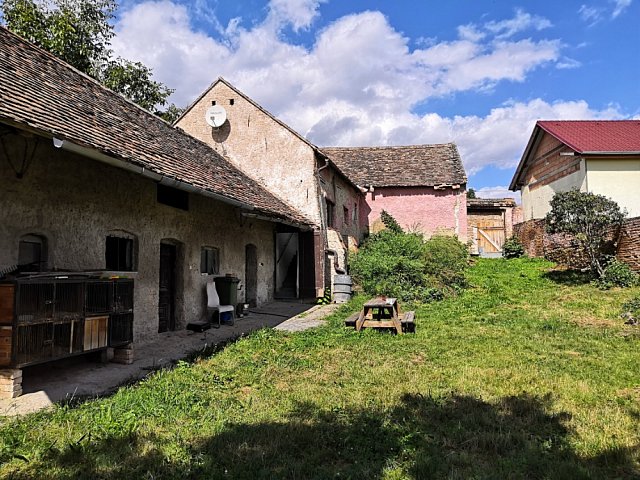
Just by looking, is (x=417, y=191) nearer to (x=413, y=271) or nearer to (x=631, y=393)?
(x=413, y=271)

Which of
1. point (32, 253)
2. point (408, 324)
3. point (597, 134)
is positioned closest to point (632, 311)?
point (408, 324)

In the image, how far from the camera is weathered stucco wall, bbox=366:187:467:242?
21016 millimetres

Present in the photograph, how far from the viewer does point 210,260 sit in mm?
11008

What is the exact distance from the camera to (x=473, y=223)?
79.2ft

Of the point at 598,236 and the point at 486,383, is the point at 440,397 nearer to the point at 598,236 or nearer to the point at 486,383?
the point at 486,383

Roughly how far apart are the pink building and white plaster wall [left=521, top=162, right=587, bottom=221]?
3.73 metres

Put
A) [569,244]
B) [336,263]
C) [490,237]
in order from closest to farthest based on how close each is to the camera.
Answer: [336,263], [569,244], [490,237]

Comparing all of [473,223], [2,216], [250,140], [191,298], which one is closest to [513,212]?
[473,223]

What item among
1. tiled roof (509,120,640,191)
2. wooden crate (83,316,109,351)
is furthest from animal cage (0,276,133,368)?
tiled roof (509,120,640,191)

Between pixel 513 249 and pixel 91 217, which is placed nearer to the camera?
pixel 91 217

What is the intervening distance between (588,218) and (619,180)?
19.4 ft

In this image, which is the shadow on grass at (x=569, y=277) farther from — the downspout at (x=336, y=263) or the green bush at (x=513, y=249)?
the downspout at (x=336, y=263)

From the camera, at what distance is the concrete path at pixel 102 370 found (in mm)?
4938

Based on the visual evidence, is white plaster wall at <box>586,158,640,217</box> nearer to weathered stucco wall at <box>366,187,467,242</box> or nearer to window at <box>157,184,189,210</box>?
weathered stucco wall at <box>366,187,467,242</box>
